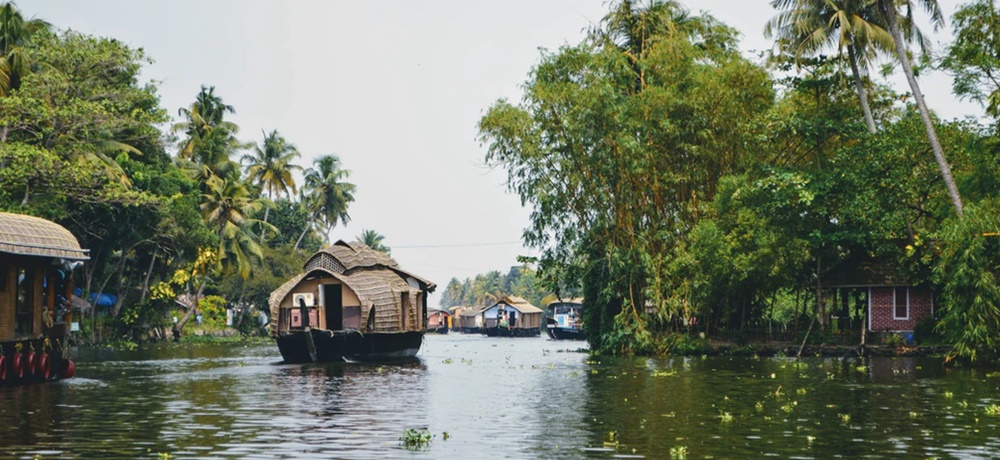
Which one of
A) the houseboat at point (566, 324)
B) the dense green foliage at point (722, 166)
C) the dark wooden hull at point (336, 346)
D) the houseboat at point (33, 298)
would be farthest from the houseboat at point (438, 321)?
the houseboat at point (33, 298)

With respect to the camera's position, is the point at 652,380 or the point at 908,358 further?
the point at 908,358

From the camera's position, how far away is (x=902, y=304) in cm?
5109

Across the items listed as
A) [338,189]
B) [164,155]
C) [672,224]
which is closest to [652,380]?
[672,224]

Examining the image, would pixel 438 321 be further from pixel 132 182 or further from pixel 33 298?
pixel 33 298

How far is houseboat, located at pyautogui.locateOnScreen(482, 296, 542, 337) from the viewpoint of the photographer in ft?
428

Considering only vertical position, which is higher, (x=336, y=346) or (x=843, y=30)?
(x=843, y=30)

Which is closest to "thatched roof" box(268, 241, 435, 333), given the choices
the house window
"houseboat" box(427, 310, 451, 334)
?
the house window

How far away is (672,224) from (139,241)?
33367 mm

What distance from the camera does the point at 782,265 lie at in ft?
157

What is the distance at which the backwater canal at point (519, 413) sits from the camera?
17.4 metres

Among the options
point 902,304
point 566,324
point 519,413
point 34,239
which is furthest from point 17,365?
point 566,324

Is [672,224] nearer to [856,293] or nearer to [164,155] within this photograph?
[856,293]

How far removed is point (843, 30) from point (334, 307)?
25.5 meters

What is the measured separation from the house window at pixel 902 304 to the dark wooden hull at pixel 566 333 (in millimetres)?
53980
